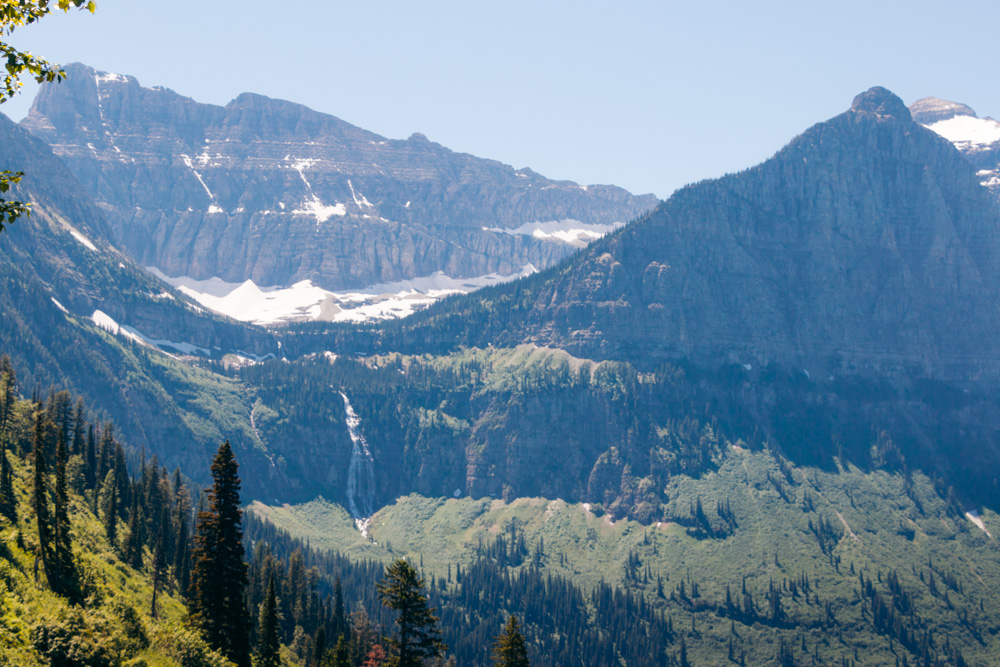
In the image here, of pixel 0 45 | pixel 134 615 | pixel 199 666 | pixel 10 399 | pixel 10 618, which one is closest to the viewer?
pixel 0 45

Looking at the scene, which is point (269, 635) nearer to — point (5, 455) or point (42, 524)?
point (42, 524)

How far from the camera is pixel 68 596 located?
6253cm

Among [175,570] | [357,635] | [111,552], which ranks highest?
[111,552]

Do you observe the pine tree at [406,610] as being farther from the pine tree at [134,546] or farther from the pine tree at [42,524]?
the pine tree at [134,546]

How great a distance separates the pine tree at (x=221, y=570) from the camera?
2653 inches

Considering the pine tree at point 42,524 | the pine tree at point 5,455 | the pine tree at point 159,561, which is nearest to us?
the pine tree at point 42,524

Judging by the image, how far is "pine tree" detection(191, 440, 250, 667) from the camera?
221ft

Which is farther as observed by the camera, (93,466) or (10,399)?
(93,466)

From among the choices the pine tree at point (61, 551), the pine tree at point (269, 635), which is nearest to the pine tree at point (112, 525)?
the pine tree at point (269, 635)

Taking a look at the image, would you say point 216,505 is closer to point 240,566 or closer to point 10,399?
point 240,566

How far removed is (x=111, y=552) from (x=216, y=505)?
46.3 m

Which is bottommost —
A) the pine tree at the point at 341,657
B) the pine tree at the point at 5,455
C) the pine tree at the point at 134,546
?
the pine tree at the point at 341,657

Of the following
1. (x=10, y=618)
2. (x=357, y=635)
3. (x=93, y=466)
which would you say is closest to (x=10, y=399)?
(x=93, y=466)

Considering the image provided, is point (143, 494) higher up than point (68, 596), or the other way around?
point (68, 596)
